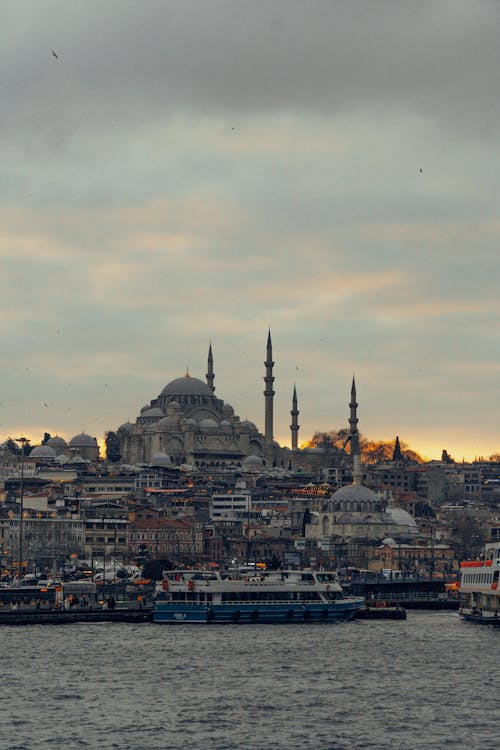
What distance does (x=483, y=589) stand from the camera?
8744cm

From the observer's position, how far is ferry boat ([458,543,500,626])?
8556 centimetres

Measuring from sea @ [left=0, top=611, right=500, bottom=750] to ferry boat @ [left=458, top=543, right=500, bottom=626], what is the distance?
2.83 meters

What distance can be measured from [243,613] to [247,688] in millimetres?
28562

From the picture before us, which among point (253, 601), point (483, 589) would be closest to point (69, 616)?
point (253, 601)

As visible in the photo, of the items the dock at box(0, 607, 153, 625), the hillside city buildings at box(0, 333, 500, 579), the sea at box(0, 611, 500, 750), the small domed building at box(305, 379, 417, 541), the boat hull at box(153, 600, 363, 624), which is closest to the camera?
the sea at box(0, 611, 500, 750)

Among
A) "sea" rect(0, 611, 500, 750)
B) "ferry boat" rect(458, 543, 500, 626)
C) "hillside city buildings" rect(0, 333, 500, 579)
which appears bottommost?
"sea" rect(0, 611, 500, 750)

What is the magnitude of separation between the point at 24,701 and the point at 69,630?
93.1 ft

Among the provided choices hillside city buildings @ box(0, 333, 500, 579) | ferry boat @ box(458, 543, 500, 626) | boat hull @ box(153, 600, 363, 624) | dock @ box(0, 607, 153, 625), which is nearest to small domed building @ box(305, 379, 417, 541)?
hillside city buildings @ box(0, 333, 500, 579)

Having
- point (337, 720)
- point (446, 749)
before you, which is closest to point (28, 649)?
point (337, 720)

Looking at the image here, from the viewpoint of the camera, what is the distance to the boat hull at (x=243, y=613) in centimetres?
8769

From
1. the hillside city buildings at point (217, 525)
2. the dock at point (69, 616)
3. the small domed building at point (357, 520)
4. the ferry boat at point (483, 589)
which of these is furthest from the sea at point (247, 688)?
the small domed building at point (357, 520)

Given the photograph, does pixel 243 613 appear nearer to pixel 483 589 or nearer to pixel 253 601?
pixel 253 601

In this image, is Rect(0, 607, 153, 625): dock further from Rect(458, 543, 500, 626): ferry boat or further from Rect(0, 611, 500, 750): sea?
Rect(458, 543, 500, 626): ferry boat

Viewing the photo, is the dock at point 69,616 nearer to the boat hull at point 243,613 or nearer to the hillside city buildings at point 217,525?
the boat hull at point 243,613
